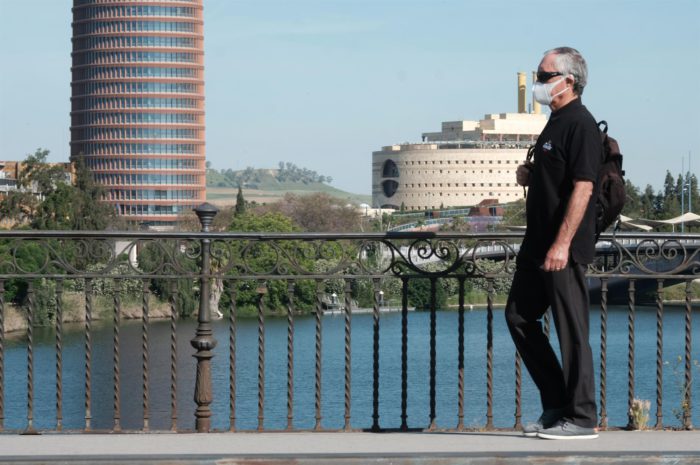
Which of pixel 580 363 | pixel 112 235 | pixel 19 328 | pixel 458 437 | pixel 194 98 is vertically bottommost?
pixel 19 328

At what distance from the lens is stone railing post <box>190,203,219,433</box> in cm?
693

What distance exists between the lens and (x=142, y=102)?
145500 mm

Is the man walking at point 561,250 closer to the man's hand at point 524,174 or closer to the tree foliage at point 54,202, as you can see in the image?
the man's hand at point 524,174

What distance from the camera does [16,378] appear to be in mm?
36625

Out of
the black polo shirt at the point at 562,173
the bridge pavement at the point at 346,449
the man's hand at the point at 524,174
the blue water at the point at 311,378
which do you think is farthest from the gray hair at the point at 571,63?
the blue water at the point at 311,378

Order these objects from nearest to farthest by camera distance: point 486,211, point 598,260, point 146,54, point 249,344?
1. point 598,260
2. point 249,344
3. point 146,54
4. point 486,211

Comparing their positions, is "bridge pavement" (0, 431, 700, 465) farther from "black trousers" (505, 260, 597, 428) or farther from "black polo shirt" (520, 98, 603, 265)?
"black polo shirt" (520, 98, 603, 265)

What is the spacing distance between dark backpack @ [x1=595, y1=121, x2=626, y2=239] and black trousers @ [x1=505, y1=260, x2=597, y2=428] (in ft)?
0.99

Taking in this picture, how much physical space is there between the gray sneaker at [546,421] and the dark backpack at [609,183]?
0.98m

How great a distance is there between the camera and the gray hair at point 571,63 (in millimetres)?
5848

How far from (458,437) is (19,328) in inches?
1902

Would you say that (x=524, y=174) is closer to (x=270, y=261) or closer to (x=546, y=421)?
(x=546, y=421)

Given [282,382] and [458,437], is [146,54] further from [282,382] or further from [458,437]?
[458,437]

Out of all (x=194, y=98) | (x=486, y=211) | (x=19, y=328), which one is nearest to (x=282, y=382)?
(x=19, y=328)
